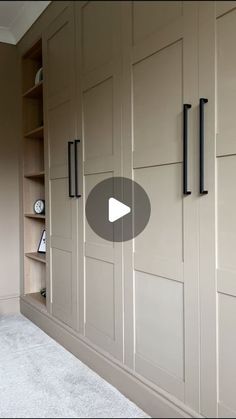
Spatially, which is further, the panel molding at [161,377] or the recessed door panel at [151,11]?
the panel molding at [161,377]

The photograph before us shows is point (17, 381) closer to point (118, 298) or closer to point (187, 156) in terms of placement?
point (118, 298)

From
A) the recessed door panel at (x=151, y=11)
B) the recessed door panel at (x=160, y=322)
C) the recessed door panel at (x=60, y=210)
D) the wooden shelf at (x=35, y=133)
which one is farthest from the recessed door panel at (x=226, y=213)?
the wooden shelf at (x=35, y=133)

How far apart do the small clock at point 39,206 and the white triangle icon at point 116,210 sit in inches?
49.6

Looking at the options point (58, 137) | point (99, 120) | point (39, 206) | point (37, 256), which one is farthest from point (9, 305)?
point (99, 120)

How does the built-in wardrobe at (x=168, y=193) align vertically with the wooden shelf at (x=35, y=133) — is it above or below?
below

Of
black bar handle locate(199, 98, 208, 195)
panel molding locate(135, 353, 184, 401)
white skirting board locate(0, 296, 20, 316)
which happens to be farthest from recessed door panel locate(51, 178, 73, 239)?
white skirting board locate(0, 296, 20, 316)

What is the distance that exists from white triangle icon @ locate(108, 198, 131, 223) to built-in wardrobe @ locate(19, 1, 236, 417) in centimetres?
12

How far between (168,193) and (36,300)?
1618 millimetres

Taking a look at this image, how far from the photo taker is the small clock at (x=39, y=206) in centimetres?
261

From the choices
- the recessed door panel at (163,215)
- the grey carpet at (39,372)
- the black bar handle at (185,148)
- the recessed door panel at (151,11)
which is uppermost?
the recessed door panel at (151,11)

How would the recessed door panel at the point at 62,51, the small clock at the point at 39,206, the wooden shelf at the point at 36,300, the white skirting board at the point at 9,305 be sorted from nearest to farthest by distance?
the recessed door panel at the point at 62,51 → the wooden shelf at the point at 36,300 → the small clock at the point at 39,206 → the white skirting board at the point at 9,305

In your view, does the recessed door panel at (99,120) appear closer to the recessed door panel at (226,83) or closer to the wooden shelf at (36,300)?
the recessed door panel at (226,83)

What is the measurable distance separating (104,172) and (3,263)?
59.3 inches
